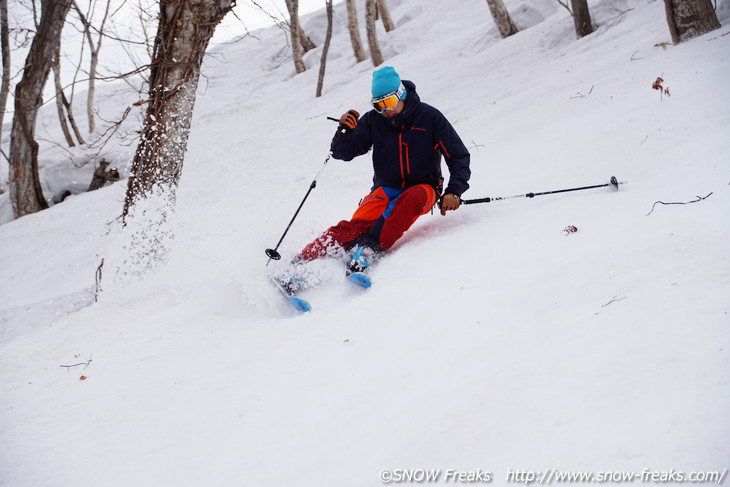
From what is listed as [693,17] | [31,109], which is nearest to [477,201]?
[693,17]

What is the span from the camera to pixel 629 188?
12.8 feet

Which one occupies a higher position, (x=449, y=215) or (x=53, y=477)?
(x=53, y=477)

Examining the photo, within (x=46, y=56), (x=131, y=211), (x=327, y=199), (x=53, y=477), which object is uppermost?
(x=46, y=56)

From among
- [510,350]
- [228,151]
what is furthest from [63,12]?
[510,350]

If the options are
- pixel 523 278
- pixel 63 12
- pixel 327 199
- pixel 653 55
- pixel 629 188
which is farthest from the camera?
pixel 63 12

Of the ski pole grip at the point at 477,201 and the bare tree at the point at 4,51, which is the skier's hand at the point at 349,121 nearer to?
the ski pole grip at the point at 477,201

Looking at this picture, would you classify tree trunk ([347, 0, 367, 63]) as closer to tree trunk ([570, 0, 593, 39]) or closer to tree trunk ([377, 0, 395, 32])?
tree trunk ([377, 0, 395, 32])

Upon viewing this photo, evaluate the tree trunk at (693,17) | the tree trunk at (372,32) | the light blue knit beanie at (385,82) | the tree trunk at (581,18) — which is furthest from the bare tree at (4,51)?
the tree trunk at (693,17)

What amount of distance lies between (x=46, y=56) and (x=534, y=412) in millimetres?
9544

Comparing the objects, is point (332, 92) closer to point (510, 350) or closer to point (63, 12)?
point (63, 12)

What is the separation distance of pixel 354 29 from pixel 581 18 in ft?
26.4

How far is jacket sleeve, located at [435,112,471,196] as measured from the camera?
415cm

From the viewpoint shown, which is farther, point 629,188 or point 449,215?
point 449,215

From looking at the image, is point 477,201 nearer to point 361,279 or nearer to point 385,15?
point 361,279
